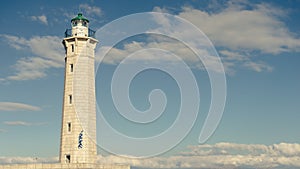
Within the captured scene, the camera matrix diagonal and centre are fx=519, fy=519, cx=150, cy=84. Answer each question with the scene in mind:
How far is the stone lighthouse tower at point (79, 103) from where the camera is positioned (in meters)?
63.2

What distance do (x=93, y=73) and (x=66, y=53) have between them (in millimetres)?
4585

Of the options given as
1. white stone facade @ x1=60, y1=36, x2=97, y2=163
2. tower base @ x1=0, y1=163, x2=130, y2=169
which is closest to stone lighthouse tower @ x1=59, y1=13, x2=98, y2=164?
white stone facade @ x1=60, y1=36, x2=97, y2=163

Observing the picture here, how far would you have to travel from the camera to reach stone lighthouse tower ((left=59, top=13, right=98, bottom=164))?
63219 mm

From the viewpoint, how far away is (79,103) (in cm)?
6400

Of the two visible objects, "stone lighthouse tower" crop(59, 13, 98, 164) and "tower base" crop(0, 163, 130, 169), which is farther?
"stone lighthouse tower" crop(59, 13, 98, 164)

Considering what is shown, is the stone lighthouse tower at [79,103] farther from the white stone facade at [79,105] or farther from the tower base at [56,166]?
the tower base at [56,166]

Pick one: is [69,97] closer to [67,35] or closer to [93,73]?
[93,73]

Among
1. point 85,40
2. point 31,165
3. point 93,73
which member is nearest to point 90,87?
point 93,73

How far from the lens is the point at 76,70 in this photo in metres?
64.9

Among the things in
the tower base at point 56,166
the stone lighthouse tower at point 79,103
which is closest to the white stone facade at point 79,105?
the stone lighthouse tower at point 79,103

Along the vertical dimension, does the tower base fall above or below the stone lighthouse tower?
below

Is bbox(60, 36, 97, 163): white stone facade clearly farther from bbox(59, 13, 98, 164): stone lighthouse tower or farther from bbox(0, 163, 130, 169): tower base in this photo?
bbox(0, 163, 130, 169): tower base

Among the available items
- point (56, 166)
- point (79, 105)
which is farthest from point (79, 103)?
point (56, 166)

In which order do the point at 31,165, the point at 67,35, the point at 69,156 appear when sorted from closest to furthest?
the point at 31,165
the point at 69,156
the point at 67,35
